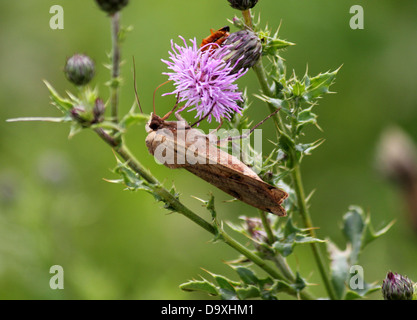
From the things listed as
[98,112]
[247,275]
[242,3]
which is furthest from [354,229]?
[98,112]

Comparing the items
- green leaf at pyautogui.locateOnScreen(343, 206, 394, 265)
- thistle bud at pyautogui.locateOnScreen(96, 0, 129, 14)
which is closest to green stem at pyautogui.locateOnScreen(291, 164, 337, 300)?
green leaf at pyautogui.locateOnScreen(343, 206, 394, 265)

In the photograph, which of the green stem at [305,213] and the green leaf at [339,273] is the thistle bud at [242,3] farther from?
the green leaf at [339,273]

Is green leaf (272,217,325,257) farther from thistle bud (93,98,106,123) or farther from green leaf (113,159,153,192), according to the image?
thistle bud (93,98,106,123)

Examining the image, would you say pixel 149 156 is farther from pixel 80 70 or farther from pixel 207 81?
pixel 80 70

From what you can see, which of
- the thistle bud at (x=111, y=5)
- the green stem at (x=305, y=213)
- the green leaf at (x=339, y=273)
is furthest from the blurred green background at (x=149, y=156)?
the thistle bud at (x=111, y=5)
